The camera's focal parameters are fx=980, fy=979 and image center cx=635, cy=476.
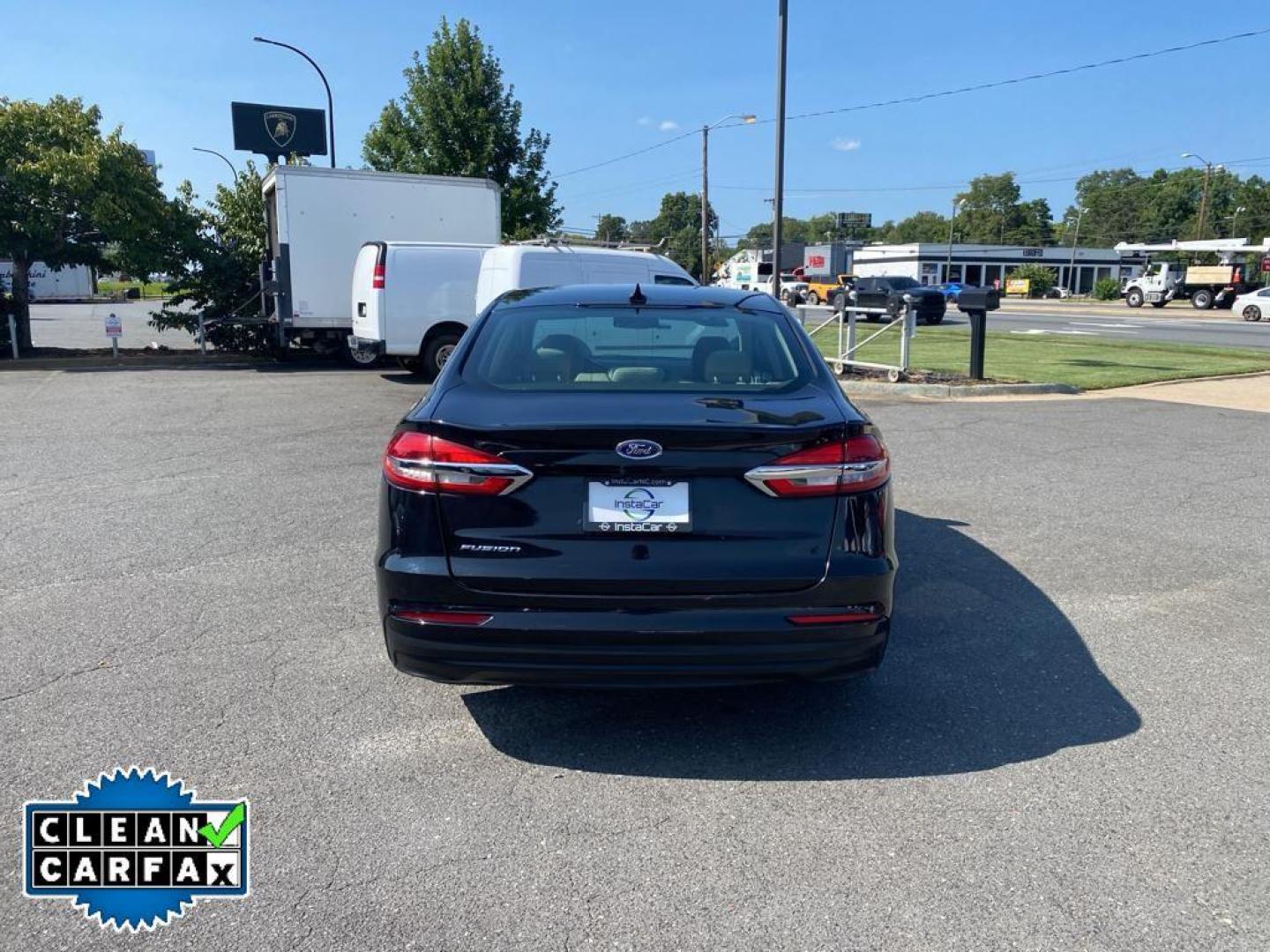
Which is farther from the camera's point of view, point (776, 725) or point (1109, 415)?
point (1109, 415)

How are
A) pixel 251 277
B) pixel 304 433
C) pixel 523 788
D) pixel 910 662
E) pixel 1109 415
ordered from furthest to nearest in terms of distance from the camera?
pixel 251 277 < pixel 1109 415 < pixel 304 433 < pixel 910 662 < pixel 523 788

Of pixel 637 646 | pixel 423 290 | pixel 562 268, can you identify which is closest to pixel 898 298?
pixel 562 268

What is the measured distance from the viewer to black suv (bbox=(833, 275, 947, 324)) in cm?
1534

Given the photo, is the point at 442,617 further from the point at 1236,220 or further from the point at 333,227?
the point at 1236,220

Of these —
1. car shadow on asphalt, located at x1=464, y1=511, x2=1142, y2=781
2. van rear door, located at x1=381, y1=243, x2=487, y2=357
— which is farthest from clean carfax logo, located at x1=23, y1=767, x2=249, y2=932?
van rear door, located at x1=381, y1=243, x2=487, y2=357

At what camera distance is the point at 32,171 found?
16.8m

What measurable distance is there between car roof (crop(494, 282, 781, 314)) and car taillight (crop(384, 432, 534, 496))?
52.4 inches

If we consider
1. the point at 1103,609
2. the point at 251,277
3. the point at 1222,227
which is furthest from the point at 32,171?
the point at 1222,227

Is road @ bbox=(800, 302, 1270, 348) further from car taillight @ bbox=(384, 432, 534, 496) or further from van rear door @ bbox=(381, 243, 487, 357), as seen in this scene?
car taillight @ bbox=(384, 432, 534, 496)

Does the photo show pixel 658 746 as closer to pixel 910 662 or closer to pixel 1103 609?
pixel 910 662

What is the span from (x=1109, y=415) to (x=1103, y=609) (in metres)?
7.50

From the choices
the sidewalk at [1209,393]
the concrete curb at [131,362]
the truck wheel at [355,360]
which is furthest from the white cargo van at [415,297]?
the sidewalk at [1209,393]

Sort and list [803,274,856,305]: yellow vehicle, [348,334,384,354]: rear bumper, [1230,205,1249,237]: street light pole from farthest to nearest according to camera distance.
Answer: [1230,205,1249,237]: street light pole < [803,274,856,305]: yellow vehicle < [348,334,384,354]: rear bumper

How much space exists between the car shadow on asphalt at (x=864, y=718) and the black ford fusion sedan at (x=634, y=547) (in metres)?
0.39
